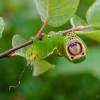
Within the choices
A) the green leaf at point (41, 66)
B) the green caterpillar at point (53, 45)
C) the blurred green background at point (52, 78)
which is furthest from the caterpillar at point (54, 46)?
the blurred green background at point (52, 78)

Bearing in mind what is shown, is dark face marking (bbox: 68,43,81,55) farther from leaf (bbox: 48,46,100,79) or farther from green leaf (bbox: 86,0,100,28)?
leaf (bbox: 48,46,100,79)

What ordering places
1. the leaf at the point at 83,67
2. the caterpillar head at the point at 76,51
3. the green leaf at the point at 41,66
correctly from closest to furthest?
the caterpillar head at the point at 76,51
the green leaf at the point at 41,66
the leaf at the point at 83,67

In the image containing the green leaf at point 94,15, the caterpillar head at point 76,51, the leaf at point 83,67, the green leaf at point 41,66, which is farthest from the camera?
the leaf at point 83,67

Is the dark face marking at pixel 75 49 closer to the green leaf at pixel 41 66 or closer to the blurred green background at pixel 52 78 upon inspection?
the green leaf at pixel 41 66

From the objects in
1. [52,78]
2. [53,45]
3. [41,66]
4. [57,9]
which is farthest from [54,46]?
[52,78]

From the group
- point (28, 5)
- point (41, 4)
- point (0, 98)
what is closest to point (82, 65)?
point (0, 98)

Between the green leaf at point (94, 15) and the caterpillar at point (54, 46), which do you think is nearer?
the caterpillar at point (54, 46)

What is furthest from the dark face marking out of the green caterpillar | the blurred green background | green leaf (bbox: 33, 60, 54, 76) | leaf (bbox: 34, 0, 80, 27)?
the blurred green background
